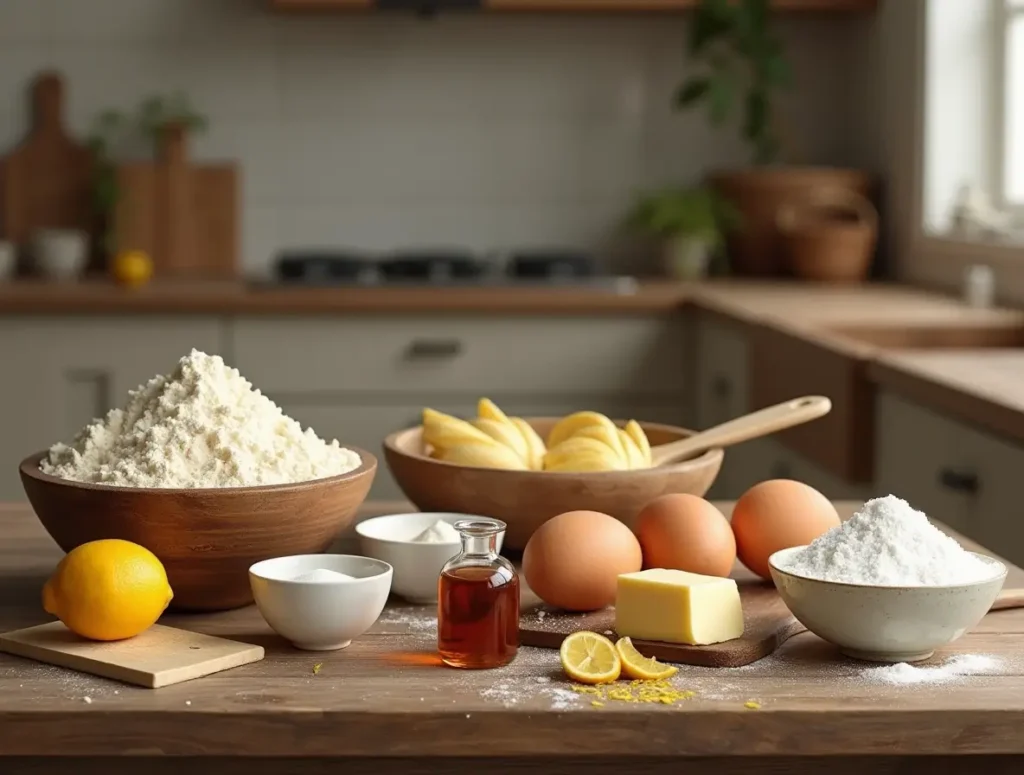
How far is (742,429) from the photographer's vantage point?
147 cm

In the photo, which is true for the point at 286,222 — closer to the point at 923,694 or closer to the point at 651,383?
the point at 651,383

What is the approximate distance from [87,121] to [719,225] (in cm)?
178

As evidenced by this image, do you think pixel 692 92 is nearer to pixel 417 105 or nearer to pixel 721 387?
pixel 417 105

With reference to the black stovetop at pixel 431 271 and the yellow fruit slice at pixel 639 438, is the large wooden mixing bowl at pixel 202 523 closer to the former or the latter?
the yellow fruit slice at pixel 639 438

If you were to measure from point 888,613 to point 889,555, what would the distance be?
5 cm

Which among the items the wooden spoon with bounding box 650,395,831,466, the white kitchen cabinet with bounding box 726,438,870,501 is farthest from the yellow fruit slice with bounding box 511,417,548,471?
the white kitchen cabinet with bounding box 726,438,870,501

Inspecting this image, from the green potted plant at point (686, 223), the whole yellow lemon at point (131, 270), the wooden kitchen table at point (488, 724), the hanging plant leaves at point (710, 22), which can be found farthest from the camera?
the green potted plant at point (686, 223)

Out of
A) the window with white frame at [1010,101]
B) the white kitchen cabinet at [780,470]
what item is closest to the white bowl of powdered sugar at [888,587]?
the white kitchen cabinet at [780,470]

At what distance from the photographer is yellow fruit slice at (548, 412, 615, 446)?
145cm

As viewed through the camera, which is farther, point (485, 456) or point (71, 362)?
point (71, 362)

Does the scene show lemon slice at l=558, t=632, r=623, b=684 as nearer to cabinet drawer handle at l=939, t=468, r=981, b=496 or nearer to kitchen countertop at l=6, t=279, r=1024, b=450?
cabinet drawer handle at l=939, t=468, r=981, b=496

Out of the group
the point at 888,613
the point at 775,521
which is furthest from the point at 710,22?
the point at 888,613

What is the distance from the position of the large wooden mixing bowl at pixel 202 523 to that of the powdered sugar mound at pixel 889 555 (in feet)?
1.23

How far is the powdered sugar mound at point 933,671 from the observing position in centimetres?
103
